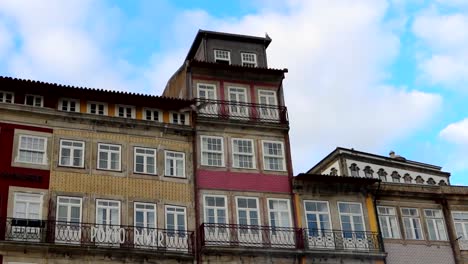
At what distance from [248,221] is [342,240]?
4448mm

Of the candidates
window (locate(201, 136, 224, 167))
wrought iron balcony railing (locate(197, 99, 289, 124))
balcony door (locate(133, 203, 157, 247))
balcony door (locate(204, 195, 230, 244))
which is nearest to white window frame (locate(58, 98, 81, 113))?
balcony door (locate(133, 203, 157, 247))

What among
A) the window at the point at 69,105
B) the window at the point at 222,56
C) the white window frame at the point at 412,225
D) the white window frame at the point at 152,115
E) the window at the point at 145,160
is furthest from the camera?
the window at the point at 222,56

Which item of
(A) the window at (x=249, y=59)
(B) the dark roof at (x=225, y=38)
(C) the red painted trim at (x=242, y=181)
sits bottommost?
(C) the red painted trim at (x=242, y=181)

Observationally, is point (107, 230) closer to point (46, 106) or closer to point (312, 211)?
point (46, 106)

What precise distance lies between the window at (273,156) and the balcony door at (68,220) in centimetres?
868

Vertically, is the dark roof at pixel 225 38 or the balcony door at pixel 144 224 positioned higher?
the dark roof at pixel 225 38

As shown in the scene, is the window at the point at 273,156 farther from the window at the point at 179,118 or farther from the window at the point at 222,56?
the window at the point at 222,56

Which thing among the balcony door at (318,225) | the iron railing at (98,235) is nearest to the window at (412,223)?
the balcony door at (318,225)

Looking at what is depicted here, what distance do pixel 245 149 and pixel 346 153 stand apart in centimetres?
1028

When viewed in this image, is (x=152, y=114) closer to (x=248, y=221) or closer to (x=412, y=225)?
(x=248, y=221)

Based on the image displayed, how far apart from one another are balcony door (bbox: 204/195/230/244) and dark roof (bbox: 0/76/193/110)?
4573 mm

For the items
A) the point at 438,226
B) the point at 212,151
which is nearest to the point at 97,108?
the point at 212,151

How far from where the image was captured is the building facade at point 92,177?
981 inches

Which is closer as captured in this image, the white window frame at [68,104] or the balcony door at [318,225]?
the white window frame at [68,104]
